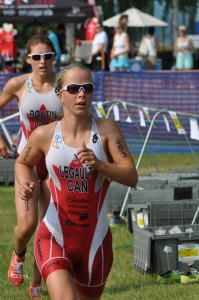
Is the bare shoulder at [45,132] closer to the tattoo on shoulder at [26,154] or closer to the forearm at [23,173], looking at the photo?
the tattoo on shoulder at [26,154]

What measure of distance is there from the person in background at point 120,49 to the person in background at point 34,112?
16048 millimetres

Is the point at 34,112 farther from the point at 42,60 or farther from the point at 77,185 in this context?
the point at 77,185

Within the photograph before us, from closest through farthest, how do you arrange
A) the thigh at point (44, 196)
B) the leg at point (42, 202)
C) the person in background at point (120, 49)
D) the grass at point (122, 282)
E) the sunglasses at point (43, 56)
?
the leg at point (42, 202), the thigh at point (44, 196), the sunglasses at point (43, 56), the grass at point (122, 282), the person in background at point (120, 49)

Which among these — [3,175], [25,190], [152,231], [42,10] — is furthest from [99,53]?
[25,190]

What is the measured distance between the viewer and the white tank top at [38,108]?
8.55 m

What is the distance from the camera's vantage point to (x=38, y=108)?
337 inches

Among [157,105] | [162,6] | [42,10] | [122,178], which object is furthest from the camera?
[162,6]

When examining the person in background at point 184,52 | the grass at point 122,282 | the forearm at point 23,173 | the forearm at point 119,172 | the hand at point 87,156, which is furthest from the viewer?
the person in background at point 184,52

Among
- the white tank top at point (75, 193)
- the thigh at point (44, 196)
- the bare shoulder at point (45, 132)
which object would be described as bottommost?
the thigh at point (44, 196)

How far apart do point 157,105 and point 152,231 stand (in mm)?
10663

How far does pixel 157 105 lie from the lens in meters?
20.2

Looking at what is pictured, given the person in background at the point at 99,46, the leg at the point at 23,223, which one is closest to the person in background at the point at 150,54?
the person in background at the point at 99,46

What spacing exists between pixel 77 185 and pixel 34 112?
2335 millimetres

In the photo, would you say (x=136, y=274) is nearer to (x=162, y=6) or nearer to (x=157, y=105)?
(x=157, y=105)
